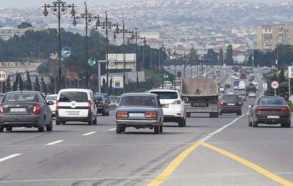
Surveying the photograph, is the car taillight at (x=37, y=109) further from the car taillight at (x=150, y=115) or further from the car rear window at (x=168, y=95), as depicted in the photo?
the car rear window at (x=168, y=95)

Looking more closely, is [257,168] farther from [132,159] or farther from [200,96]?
Result: [200,96]

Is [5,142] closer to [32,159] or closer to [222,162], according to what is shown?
[32,159]

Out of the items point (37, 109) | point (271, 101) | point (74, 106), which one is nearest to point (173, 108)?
point (74, 106)

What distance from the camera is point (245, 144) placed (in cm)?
3173

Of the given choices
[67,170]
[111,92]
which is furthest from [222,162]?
[111,92]

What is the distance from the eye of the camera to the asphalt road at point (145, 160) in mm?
19969

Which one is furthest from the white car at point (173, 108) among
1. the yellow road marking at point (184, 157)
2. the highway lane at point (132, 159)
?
the yellow road marking at point (184, 157)

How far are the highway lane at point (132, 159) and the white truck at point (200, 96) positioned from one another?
103ft

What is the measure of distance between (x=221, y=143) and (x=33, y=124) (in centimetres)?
900

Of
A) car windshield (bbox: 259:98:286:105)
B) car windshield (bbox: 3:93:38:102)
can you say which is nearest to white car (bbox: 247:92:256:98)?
car windshield (bbox: 259:98:286:105)

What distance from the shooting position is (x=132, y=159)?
25.1 m

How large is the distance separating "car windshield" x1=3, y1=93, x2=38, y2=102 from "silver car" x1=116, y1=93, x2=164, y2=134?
307 cm

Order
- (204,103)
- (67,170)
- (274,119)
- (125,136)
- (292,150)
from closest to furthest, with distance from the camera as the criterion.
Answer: (67,170), (292,150), (125,136), (274,119), (204,103)

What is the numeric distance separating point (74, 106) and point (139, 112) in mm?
11162
